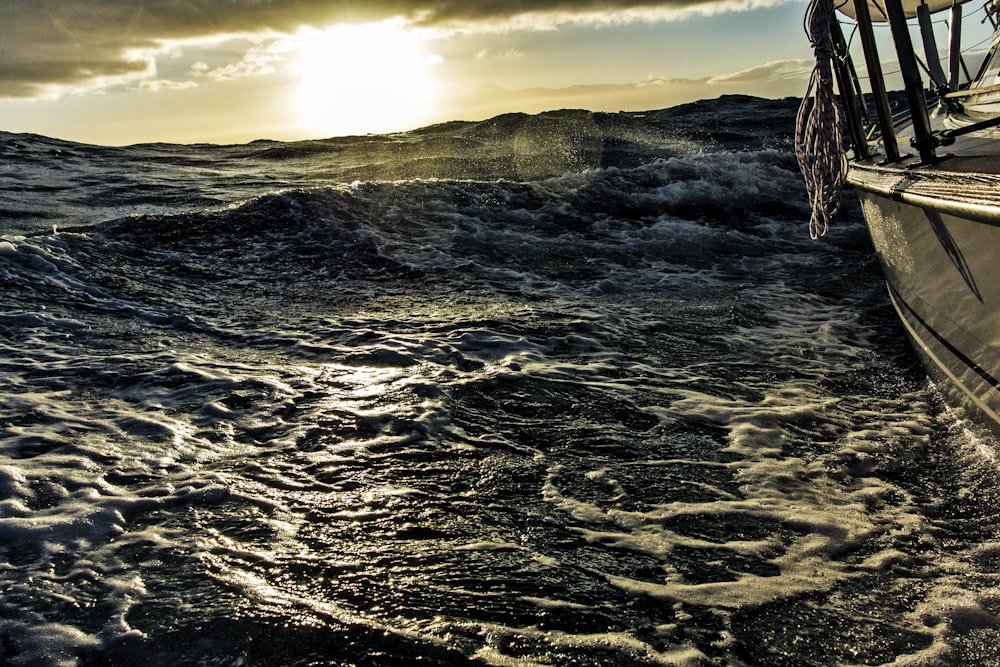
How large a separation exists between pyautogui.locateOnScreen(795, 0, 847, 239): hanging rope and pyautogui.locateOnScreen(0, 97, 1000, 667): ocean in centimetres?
129

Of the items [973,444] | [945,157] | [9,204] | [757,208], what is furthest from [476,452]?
[9,204]

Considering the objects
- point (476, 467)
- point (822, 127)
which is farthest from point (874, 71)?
point (476, 467)

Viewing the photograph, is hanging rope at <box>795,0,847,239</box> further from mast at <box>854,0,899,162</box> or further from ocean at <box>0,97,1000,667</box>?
ocean at <box>0,97,1000,667</box>

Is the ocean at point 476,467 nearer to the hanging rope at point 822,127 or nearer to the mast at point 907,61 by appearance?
the hanging rope at point 822,127

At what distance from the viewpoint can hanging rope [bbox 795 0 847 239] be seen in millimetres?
3922

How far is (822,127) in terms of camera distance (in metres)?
3.95

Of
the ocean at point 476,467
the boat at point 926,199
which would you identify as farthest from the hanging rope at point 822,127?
the ocean at point 476,467

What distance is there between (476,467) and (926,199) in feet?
8.91

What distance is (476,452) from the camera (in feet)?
11.7

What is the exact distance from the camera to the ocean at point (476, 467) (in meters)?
2.27

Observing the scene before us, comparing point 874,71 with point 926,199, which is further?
point 874,71

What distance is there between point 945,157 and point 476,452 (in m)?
3.44

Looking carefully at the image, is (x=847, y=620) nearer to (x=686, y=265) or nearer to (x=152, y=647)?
(x=152, y=647)

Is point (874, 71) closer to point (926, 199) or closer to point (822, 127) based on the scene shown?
point (822, 127)
